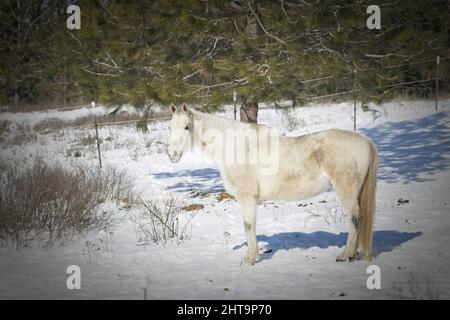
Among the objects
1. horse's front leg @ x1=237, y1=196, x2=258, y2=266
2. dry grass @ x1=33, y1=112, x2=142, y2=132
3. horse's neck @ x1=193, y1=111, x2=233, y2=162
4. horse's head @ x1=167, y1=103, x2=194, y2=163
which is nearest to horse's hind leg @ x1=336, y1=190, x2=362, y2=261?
horse's front leg @ x1=237, y1=196, x2=258, y2=266

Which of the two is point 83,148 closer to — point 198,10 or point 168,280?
point 198,10

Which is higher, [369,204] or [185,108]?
[185,108]

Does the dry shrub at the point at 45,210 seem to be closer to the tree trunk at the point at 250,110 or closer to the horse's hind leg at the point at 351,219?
the tree trunk at the point at 250,110

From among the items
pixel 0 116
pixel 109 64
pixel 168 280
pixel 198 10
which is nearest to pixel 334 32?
pixel 198 10

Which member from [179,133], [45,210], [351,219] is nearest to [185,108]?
[179,133]

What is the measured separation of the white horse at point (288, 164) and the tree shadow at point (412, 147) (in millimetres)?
4907

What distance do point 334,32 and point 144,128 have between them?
146 inches

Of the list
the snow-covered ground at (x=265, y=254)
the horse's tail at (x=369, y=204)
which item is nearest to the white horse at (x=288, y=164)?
the horse's tail at (x=369, y=204)

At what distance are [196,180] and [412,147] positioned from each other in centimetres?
681

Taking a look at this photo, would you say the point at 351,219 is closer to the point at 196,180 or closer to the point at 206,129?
the point at 206,129

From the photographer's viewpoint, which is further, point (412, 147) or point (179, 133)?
point (412, 147)

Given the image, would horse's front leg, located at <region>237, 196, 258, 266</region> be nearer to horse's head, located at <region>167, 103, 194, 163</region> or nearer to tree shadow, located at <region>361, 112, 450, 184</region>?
horse's head, located at <region>167, 103, 194, 163</region>

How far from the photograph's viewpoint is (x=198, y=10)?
6879 millimetres

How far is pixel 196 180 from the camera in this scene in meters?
10.8
